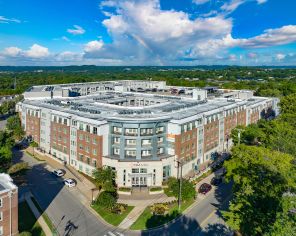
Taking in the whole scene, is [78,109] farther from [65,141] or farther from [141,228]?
[141,228]

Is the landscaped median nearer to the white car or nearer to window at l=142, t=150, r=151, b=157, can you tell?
the white car

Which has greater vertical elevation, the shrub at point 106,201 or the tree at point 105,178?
the tree at point 105,178

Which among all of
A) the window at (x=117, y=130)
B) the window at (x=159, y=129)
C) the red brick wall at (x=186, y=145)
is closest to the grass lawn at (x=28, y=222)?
the window at (x=117, y=130)

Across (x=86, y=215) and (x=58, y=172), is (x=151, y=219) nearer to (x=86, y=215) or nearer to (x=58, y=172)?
(x=86, y=215)

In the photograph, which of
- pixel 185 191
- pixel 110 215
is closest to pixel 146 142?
pixel 185 191

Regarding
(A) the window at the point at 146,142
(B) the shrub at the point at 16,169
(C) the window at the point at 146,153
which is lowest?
(B) the shrub at the point at 16,169

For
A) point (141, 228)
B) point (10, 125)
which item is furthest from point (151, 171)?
point (10, 125)

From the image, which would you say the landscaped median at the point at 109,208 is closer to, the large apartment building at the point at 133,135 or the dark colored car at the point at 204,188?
the large apartment building at the point at 133,135
